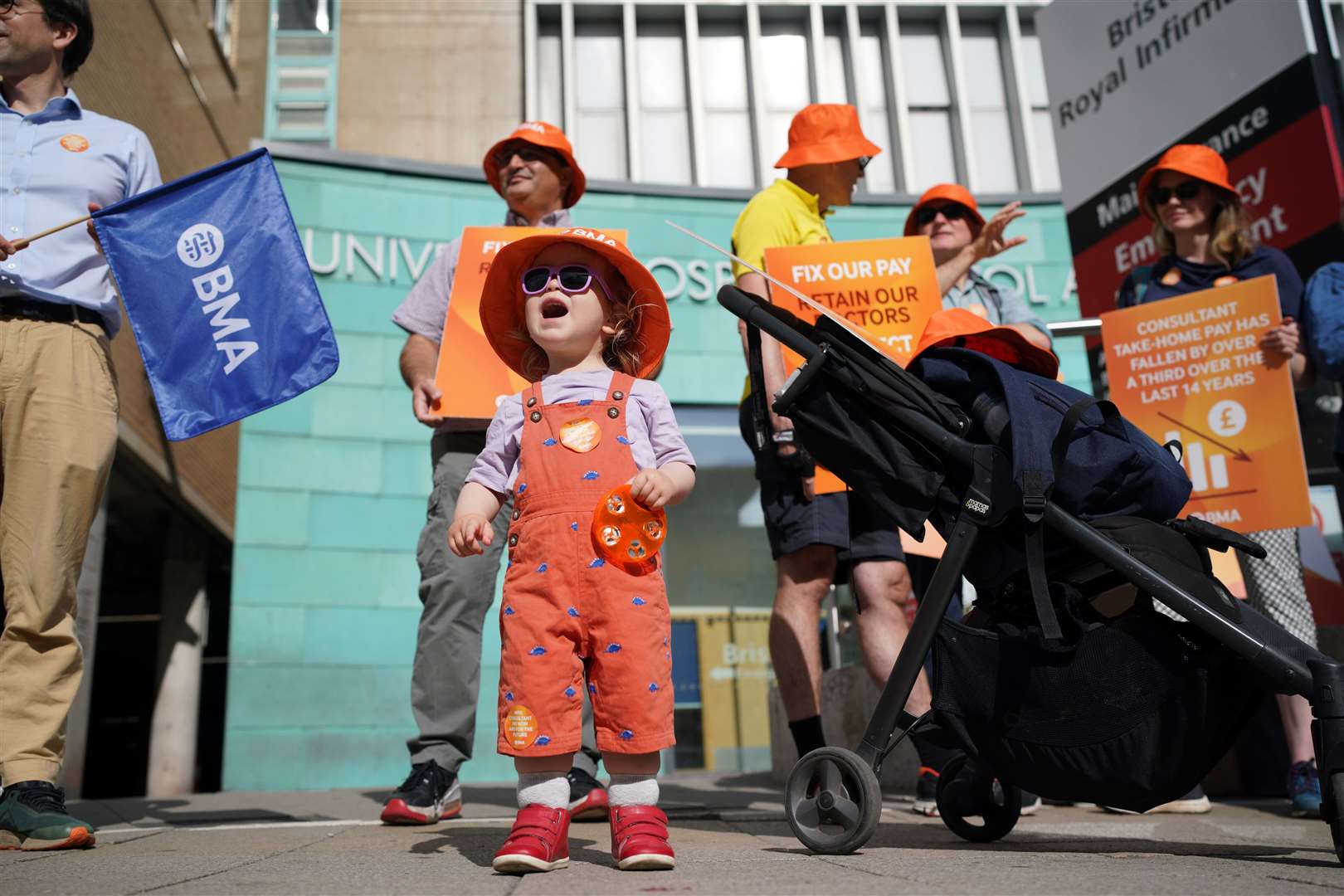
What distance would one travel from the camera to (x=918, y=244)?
Result: 3.87 metres

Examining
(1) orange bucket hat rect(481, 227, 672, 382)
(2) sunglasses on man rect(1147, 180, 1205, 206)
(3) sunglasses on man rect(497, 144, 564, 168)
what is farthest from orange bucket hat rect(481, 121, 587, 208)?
(2) sunglasses on man rect(1147, 180, 1205, 206)

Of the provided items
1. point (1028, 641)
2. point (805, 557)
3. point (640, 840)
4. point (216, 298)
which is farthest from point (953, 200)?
point (640, 840)

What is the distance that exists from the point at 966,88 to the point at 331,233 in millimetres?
11859

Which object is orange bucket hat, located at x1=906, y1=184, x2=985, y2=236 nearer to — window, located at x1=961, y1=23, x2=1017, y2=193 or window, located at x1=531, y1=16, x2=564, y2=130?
window, located at x1=531, y1=16, x2=564, y2=130

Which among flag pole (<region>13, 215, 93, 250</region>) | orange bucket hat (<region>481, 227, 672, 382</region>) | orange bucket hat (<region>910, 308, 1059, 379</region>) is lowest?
orange bucket hat (<region>910, 308, 1059, 379</region>)

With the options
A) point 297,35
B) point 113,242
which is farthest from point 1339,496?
point 297,35

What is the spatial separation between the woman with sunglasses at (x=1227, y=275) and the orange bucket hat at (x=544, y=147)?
6.74ft

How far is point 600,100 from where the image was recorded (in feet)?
54.5

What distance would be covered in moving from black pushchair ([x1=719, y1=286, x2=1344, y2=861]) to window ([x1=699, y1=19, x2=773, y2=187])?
1405 centimetres

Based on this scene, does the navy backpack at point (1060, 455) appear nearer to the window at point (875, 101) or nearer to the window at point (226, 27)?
the window at point (226, 27)

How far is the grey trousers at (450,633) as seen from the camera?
338 centimetres

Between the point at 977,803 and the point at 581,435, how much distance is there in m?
1.23

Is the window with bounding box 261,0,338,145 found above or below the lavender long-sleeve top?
above

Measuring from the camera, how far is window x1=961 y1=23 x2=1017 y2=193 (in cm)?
1727
